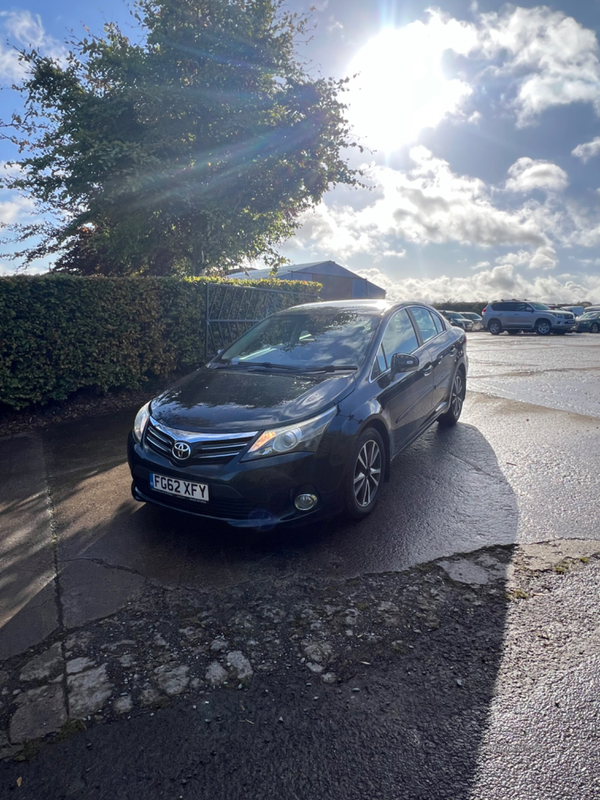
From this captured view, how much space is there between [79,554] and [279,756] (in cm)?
220

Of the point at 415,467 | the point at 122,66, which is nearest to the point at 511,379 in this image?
the point at 415,467

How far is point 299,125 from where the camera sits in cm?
1260

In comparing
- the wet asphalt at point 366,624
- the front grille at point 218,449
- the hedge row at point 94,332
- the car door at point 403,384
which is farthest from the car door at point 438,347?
the hedge row at point 94,332

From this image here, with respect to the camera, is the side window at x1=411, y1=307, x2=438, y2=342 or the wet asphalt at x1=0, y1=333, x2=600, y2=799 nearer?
the wet asphalt at x1=0, y1=333, x2=600, y2=799

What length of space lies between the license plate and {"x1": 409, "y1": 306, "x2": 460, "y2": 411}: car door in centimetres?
301

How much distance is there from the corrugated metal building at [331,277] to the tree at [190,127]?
26.3m

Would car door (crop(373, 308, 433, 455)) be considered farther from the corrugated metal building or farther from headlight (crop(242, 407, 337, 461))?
the corrugated metal building

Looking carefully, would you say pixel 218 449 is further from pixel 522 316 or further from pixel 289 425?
pixel 522 316

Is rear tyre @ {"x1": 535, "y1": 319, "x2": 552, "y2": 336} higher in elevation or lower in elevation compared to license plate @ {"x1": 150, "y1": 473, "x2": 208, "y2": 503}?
higher

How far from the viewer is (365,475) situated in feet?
12.8

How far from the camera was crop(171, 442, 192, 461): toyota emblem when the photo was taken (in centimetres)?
349

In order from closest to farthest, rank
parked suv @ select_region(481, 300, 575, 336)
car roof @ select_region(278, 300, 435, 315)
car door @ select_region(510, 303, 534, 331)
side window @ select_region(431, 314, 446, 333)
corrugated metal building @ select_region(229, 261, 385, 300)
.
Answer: car roof @ select_region(278, 300, 435, 315) < side window @ select_region(431, 314, 446, 333) < parked suv @ select_region(481, 300, 575, 336) < car door @ select_region(510, 303, 534, 331) < corrugated metal building @ select_region(229, 261, 385, 300)

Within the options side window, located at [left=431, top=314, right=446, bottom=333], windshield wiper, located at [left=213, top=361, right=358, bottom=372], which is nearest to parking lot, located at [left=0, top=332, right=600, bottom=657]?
windshield wiper, located at [left=213, top=361, right=358, bottom=372]

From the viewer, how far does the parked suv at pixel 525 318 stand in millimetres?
30641
